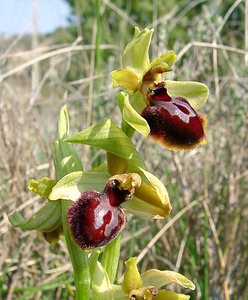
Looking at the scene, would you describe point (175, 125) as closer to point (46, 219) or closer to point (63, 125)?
point (63, 125)

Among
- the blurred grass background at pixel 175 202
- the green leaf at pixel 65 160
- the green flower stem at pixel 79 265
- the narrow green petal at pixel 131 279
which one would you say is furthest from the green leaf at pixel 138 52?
the blurred grass background at pixel 175 202

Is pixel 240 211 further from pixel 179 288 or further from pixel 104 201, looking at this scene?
pixel 104 201

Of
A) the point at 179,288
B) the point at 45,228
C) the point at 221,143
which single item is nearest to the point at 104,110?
the point at 221,143

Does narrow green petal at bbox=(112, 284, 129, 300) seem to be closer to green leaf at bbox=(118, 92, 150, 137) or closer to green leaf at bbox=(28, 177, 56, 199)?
green leaf at bbox=(28, 177, 56, 199)

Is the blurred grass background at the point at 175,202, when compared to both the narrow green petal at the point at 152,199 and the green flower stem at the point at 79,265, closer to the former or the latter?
the green flower stem at the point at 79,265

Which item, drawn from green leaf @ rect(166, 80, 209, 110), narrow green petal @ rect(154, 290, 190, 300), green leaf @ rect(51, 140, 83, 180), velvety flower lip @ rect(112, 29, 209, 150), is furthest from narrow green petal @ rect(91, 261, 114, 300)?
green leaf @ rect(166, 80, 209, 110)
